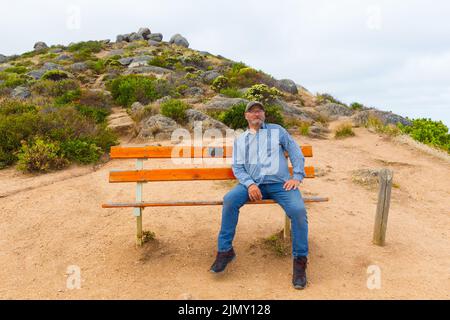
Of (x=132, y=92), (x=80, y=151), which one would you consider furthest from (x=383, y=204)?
(x=132, y=92)

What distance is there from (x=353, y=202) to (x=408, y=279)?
265 centimetres

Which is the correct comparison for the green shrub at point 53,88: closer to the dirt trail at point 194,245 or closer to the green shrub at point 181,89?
the green shrub at point 181,89

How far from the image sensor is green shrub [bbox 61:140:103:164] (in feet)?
26.6

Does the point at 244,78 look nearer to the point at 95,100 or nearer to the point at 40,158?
the point at 95,100

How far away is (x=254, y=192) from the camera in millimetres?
3898

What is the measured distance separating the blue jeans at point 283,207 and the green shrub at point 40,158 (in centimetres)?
514

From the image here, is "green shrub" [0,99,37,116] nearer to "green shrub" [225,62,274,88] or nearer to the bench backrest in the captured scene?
the bench backrest

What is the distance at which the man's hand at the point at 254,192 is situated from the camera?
3895mm

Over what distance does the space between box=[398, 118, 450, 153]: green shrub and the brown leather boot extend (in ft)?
33.1

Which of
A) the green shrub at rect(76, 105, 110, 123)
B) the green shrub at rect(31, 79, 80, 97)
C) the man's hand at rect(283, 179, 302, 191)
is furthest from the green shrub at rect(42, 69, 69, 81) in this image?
the man's hand at rect(283, 179, 302, 191)

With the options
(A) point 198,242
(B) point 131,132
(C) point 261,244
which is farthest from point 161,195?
(B) point 131,132

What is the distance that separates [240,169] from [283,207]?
63 cm

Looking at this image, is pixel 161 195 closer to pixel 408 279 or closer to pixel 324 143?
pixel 408 279

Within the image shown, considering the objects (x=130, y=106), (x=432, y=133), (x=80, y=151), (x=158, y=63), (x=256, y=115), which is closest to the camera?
(x=256, y=115)
